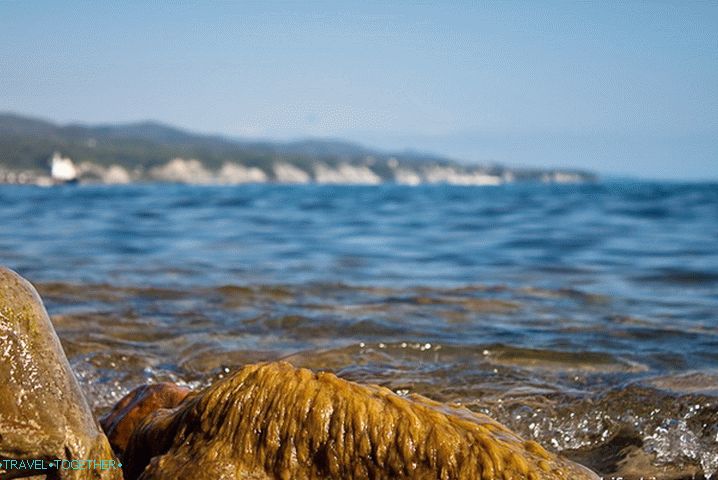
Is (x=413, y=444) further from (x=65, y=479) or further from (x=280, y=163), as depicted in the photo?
(x=280, y=163)

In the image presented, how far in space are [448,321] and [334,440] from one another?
526 cm

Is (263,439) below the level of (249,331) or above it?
above

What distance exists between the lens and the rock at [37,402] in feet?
10.2

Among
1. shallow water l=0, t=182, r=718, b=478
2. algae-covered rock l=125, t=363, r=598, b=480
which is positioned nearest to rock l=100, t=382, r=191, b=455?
algae-covered rock l=125, t=363, r=598, b=480

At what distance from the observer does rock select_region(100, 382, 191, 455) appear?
4.03 meters

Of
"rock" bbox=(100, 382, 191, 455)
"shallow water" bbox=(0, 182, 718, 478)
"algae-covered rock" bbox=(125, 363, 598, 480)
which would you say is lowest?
"shallow water" bbox=(0, 182, 718, 478)

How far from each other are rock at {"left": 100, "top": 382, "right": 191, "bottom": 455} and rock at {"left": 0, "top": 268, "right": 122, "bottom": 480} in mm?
632

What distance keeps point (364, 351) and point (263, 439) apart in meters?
3.64

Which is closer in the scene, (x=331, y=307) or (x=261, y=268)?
(x=331, y=307)

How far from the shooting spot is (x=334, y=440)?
328 centimetres

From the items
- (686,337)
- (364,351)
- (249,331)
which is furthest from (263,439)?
(686,337)

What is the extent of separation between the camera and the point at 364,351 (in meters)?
6.95

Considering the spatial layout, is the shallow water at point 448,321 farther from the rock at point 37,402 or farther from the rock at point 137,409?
the rock at point 37,402

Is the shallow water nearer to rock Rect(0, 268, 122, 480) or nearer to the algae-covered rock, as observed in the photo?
the algae-covered rock
